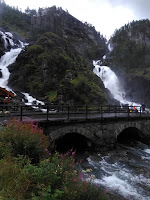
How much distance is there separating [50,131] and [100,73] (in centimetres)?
4421

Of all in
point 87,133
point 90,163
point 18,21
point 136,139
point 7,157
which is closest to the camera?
point 7,157

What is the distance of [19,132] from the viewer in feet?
16.5

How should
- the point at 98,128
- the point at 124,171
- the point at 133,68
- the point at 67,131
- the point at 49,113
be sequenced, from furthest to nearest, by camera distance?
the point at 133,68 < the point at 98,128 < the point at 49,113 < the point at 67,131 < the point at 124,171

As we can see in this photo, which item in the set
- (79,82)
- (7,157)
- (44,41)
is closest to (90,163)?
(7,157)

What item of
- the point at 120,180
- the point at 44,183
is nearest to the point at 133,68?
the point at 120,180

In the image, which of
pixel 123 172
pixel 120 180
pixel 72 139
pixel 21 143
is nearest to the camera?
pixel 21 143

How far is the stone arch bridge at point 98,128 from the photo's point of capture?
378 inches

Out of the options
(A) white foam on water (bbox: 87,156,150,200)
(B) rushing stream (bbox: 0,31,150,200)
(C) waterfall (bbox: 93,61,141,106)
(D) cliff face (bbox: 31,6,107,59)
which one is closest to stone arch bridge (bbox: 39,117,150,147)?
(B) rushing stream (bbox: 0,31,150,200)

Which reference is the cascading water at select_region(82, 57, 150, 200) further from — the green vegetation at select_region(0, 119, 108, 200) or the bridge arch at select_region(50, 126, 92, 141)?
the green vegetation at select_region(0, 119, 108, 200)

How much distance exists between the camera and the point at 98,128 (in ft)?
40.2

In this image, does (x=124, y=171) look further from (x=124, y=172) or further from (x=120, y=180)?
(x=120, y=180)

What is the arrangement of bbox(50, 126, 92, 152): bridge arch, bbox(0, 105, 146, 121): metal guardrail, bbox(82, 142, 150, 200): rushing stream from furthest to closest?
bbox(50, 126, 92, 152): bridge arch, bbox(0, 105, 146, 121): metal guardrail, bbox(82, 142, 150, 200): rushing stream

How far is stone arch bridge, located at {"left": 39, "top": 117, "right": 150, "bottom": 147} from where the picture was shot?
378 inches

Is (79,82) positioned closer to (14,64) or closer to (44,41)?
(14,64)
